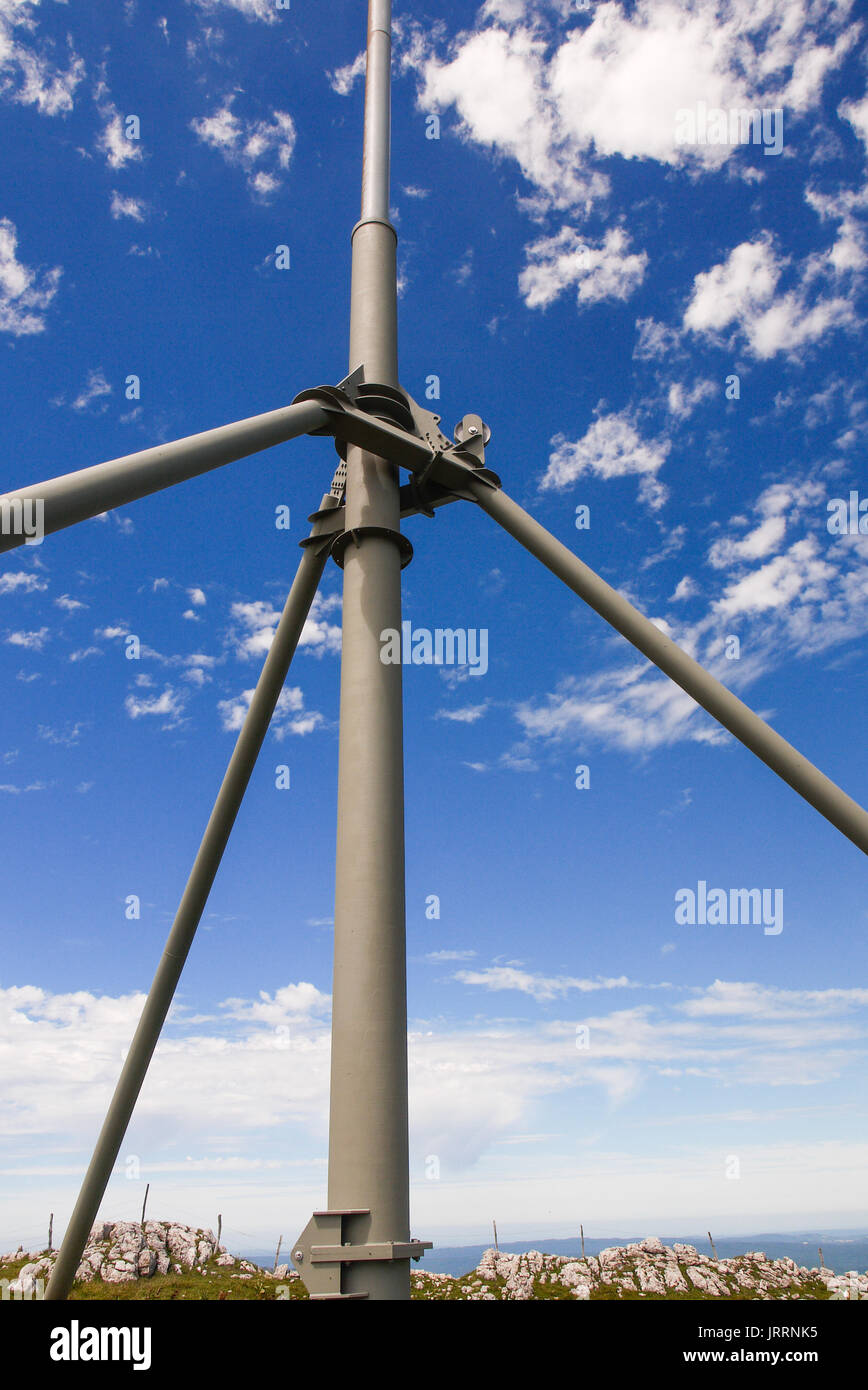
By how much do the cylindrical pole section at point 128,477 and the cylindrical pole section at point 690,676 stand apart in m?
3.64

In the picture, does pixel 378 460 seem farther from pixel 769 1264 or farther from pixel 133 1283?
pixel 769 1264

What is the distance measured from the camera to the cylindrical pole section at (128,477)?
6859mm

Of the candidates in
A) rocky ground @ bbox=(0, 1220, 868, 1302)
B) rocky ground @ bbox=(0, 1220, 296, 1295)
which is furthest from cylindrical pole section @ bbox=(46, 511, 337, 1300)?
rocky ground @ bbox=(0, 1220, 296, 1295)

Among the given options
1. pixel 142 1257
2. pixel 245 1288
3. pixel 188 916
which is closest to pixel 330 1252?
pixel 188 916

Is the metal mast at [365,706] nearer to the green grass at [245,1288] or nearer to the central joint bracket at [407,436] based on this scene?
the central joint bracket at [407,436]

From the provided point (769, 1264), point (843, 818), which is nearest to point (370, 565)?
point (843, 818)

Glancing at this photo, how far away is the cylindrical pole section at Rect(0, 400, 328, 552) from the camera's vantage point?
686cm

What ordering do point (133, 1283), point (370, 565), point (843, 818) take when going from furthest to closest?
1. point (133, 1283)
2. point (370, 565)
3. point (843, 818)

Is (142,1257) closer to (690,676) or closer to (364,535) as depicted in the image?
(364,535)

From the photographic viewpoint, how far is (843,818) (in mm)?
10641

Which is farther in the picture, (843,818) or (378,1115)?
(843,818)

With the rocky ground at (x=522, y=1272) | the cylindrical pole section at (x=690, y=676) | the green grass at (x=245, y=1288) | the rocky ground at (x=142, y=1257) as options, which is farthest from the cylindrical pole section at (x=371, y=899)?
the rocky ground at (x=142, y=1257)

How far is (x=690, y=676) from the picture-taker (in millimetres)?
11523
